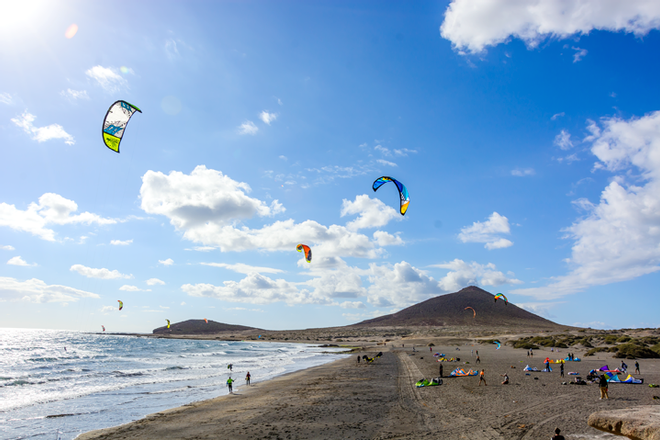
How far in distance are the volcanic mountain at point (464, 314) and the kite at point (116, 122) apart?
127267 millimetres

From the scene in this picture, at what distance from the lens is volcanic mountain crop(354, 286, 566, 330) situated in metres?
127

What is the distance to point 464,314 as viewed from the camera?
5468 inches

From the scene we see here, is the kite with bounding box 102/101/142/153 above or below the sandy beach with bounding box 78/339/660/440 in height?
above

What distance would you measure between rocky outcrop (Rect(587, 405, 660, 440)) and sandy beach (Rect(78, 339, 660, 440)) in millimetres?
323

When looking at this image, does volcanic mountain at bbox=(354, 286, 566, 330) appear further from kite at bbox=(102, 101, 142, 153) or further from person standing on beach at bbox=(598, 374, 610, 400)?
kite at bbox=(102, 101, 142, 153)

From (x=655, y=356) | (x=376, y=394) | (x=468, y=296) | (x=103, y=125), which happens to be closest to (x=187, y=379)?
(x=376, y=394)

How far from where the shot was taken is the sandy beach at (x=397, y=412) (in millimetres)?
10852

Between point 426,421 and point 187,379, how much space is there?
70.0 feet

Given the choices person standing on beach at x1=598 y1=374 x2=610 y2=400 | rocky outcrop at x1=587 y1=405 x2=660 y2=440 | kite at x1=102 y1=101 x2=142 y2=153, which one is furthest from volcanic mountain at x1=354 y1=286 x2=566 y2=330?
kite at x1=102 y1=101 x2=142 y2=153

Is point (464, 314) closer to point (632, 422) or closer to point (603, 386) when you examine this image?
point (603, 386)

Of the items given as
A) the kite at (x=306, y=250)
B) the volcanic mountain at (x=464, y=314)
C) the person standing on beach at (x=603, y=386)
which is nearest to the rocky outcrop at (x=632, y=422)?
the person standing on beach at (x=603, y=386)

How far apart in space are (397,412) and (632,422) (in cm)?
699

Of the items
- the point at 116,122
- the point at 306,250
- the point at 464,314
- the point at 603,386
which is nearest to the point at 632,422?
the point at 603,386

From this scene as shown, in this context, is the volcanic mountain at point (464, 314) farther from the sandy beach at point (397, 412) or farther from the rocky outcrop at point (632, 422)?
the rocky outcrop at point (632, 422)
